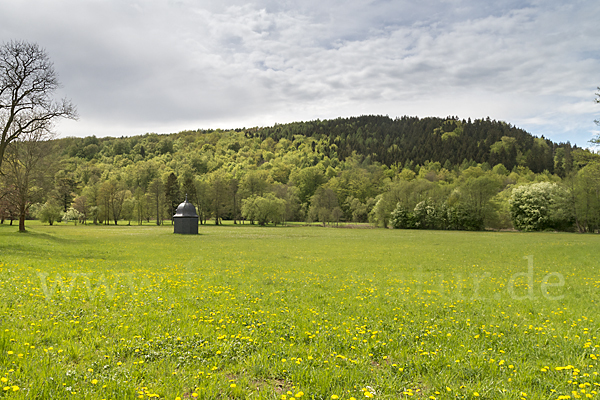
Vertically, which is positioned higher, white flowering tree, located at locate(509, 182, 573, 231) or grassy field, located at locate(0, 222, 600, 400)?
white flowering tree, located at locate(509, 182, 573, 231)

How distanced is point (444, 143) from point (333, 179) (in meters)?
71.7

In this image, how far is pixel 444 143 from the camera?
164875 millimetres

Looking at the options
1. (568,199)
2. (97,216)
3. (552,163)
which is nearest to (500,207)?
(568,199)

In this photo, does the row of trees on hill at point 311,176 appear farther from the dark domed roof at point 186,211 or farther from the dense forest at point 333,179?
the dark domed roof at point 186,211

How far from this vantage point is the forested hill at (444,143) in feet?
479

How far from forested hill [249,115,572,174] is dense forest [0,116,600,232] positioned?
611 millimetres

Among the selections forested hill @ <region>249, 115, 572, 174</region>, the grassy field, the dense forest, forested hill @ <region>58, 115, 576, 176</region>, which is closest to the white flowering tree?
the dense forest

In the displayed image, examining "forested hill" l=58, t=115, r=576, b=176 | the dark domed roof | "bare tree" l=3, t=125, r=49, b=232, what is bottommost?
the dark domed roof

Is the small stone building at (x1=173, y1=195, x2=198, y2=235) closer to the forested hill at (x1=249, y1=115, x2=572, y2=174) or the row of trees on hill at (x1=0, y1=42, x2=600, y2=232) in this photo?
the row of trees on hill at (x1=0, y1=42, x2=600, y2=232)

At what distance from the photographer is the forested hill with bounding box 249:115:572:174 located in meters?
146

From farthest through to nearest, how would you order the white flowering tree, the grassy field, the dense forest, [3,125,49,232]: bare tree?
the white flowering tree
the dense forest
[3,125,49,232]: bare tree
the grassy field

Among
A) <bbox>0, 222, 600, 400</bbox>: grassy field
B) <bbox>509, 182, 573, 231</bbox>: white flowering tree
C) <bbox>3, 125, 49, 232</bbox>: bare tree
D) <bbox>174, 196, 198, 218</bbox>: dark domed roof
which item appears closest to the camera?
<bbox>0, 222, 600, 400</bbox>: grassy field

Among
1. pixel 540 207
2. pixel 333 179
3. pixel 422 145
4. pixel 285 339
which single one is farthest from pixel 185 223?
pixel 422 145

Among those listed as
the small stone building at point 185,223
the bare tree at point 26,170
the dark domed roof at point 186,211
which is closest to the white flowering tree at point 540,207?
the small stone building at point 185,223
